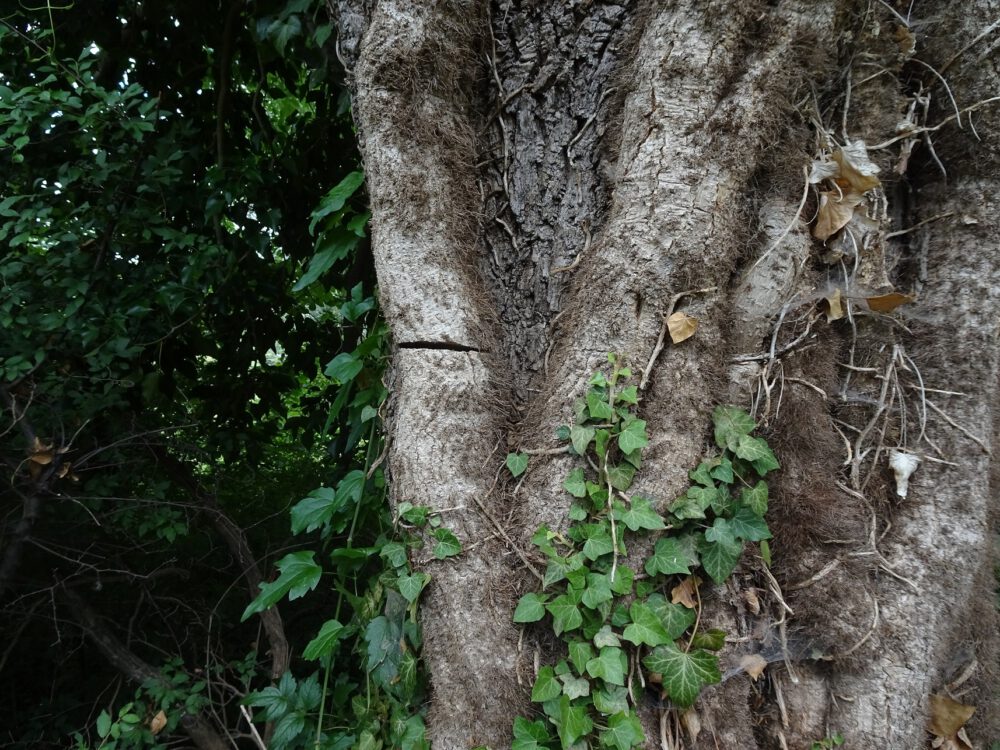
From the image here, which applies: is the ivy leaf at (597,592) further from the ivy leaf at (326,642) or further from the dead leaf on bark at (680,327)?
the ivy leaf at (326,642)

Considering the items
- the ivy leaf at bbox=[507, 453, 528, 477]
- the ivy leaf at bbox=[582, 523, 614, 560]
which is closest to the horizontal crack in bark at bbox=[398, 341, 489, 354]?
the ivy leaf at bbox=[507, 453, 528, 477]

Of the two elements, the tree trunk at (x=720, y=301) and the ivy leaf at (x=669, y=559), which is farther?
the tree trunk at (x=720, y=301)

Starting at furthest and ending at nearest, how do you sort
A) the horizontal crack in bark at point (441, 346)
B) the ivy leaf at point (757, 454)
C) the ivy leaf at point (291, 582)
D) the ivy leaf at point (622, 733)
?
1. the ivy leaf at point (291, 582)
2. the horizontal crack in bark at point (441, 346)
3. the ivy leaf at point (757, 454)
4. the ivy leaf at point (622, 733)

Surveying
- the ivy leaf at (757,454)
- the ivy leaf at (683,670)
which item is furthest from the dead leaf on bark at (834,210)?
the ivy leaf at (683,670)

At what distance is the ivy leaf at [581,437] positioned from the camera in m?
1.35

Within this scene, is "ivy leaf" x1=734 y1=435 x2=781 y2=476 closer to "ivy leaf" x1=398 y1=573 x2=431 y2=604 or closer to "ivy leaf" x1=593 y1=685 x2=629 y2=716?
"ivy leaf" x1=593 y1=685 x2=629 y2=716

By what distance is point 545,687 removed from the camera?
1242mm

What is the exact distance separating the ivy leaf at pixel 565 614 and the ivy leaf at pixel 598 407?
0.37 meters

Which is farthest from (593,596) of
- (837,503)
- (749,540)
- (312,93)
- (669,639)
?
(312,93)

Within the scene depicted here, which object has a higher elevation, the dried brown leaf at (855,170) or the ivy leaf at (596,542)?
the dried brown leaf at (855,170)

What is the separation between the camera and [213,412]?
331 centimetres

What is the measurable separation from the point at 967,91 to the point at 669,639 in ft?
5.05

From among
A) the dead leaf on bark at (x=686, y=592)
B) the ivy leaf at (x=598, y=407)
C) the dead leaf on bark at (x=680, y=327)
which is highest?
the dead leaf on bark at (x=680, y=327)

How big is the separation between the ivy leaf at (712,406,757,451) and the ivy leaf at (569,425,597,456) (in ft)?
0.95
